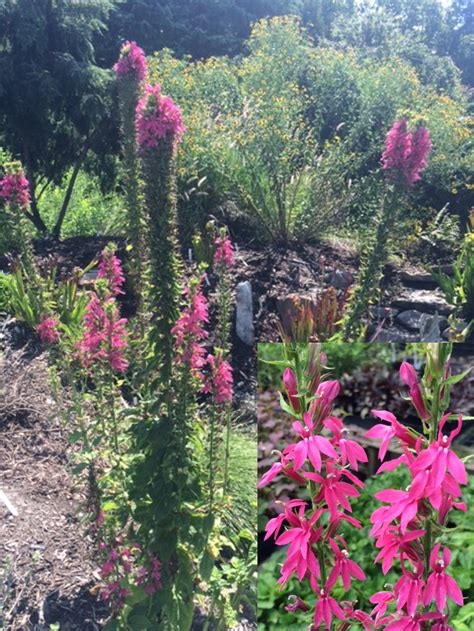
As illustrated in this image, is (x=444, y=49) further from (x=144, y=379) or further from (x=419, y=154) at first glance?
(x=144, y=379)

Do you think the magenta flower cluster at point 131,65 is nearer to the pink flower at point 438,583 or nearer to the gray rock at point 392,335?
the gray rock at point 392,335

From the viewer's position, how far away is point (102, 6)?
7.98 m

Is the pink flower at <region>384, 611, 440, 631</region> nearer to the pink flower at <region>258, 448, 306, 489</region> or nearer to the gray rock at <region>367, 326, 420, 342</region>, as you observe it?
the pink flower at <region>258, 448, 306, 489</region>

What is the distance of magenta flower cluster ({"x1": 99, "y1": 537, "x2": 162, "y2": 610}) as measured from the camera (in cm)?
252

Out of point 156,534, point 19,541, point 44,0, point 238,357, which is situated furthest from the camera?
point 44,0

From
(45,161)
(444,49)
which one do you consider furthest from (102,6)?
(444,49)

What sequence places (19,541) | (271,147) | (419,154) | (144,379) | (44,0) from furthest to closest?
1. (44,0)
2. (271,147)
3. (419,154)
4. (19,541)
5. (144,379)

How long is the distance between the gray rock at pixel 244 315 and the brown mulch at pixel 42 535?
1.89m

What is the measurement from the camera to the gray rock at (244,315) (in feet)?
18.1

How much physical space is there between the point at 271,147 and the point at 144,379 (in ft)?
16.0

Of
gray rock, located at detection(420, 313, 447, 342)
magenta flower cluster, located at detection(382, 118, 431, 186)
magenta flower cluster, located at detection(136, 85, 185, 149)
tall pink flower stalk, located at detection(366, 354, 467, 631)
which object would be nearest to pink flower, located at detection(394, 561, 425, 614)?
tall pink flower stalk, located at detection(366, 354, 467, 631)

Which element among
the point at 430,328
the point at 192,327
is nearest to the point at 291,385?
the point at 192,327

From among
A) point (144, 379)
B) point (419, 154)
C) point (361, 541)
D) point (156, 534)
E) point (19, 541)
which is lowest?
point (19, 541)

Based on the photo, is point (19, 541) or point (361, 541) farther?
point (19, 541)
